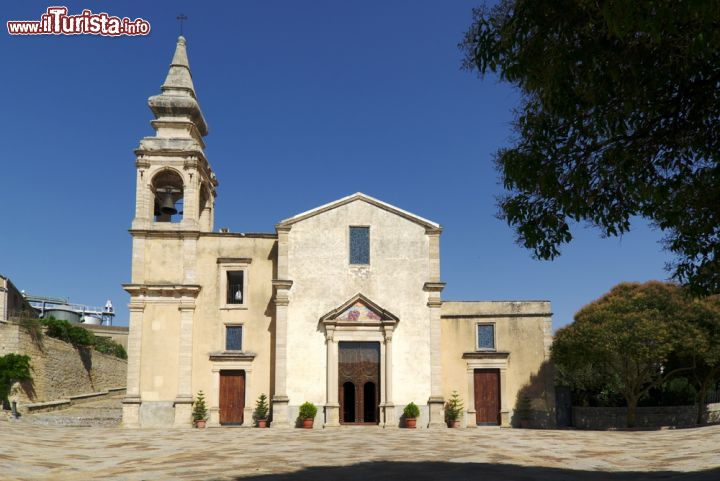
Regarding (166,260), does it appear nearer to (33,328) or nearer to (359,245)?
(359,245)

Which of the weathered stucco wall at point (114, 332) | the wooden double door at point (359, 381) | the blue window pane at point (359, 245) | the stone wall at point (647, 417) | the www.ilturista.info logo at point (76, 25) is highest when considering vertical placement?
the www.ilturista.info logo at point (76, 25)

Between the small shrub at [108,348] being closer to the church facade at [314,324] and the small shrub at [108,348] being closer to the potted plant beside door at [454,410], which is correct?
the church facade at [314,324]

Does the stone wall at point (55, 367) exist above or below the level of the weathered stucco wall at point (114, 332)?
below

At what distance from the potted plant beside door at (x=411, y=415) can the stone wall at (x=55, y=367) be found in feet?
55.8

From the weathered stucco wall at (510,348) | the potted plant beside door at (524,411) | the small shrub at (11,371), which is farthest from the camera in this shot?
the small shrub at (11,371)

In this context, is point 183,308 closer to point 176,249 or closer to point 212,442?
point 176,249

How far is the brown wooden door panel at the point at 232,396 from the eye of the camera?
2781cm

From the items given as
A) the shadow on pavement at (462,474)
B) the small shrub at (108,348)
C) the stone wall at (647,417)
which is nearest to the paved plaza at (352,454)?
the shadow on pavement at (462,474)

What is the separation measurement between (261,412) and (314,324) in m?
3.91

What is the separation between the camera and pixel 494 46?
8.12 meters

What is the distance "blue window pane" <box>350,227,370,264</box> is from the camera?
28.7 meters

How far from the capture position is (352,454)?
659 inches

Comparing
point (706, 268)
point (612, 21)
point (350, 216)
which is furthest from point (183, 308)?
point (612, 21)

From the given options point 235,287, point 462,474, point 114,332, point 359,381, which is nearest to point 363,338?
point 359,381
